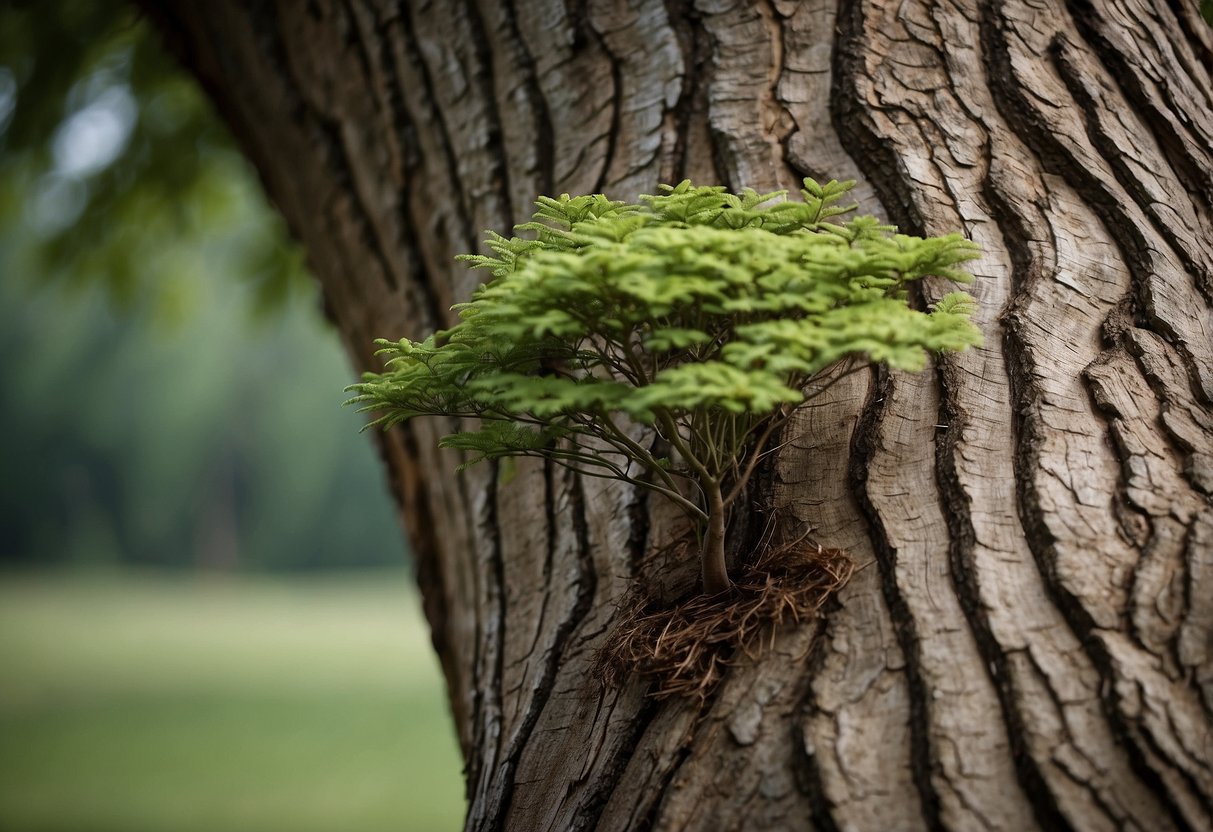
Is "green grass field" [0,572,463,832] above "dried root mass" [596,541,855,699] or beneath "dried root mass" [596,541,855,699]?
beneath

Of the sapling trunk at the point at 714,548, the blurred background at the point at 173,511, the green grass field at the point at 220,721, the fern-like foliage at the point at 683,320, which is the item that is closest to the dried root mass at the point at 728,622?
the sapling trunk at the point at 714,548

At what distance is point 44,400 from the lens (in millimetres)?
19969

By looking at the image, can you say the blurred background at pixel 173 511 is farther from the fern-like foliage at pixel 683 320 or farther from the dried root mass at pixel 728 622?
the dried root mass at pixel 728 622

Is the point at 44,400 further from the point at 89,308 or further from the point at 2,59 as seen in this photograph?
the point at 2,59

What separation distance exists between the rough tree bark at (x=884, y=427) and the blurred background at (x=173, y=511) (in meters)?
1.72

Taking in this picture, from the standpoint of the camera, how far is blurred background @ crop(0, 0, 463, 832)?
3695 millimetres

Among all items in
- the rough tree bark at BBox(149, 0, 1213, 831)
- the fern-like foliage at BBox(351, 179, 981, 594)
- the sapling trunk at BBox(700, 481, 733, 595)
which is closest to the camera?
the fern-like foliage at BBox(351, 179, 981, 594)

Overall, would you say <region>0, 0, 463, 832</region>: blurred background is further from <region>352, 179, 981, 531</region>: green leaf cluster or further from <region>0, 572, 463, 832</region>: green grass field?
<region>352, 179, 981, 531</region>: green leaf cluster

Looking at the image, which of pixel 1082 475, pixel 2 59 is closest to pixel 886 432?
pixel 1082 475

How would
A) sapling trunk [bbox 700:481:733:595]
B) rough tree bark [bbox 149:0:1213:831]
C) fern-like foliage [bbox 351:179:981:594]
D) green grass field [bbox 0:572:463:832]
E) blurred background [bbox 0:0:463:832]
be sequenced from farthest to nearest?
green grass field [bbox 0:572:463:832]
blurred background [bbox 0:0:463:832]
sapling trunk [bbox 700:481:733:595]
rough tree bark [bbox 149:0:1213:831]
fern-like foliage [bbox 351:179:981:594]

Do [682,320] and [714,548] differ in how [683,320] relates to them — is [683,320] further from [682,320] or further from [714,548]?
[714,548]

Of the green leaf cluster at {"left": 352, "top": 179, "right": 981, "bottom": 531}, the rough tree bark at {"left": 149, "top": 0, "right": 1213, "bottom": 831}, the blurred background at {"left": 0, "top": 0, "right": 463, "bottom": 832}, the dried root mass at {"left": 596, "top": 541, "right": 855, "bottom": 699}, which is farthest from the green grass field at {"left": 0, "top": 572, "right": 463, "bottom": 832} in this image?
the green leaf cluster at {"left": 352, "top": 179, "right": 981, "bottom": 531}

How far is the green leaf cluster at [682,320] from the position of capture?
3.30ft

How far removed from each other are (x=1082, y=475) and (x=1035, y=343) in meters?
0.24
